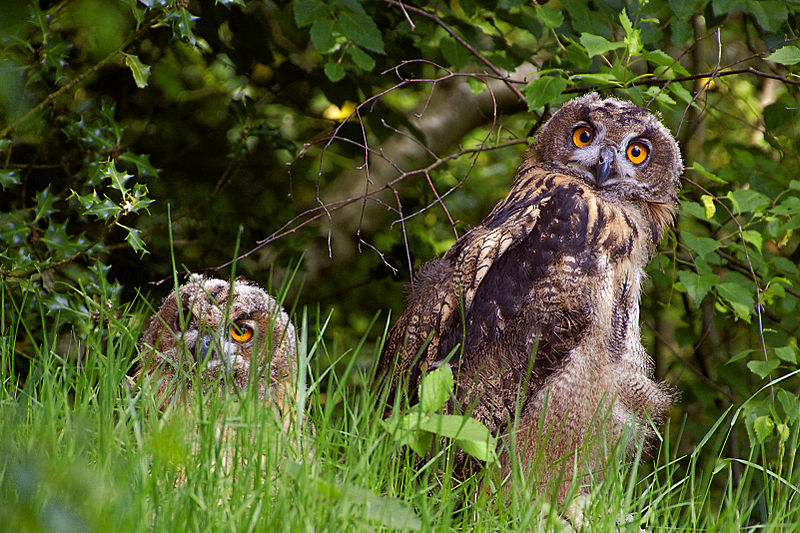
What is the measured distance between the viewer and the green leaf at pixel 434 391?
2010 mm

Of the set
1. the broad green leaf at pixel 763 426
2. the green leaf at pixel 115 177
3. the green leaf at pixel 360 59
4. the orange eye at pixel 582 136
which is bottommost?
the broad green leaf at pixel 763 426

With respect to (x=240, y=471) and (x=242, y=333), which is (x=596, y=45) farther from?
(x=240, y=471)

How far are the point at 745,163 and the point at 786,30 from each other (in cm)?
96

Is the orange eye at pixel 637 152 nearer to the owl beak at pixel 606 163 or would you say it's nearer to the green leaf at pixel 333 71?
the owl beak at pixel 606 163

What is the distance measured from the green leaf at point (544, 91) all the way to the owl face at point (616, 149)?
0.94 feet

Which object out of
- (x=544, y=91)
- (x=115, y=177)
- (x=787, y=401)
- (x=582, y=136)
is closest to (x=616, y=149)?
(x=582, y=136)

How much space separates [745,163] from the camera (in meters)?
4.02

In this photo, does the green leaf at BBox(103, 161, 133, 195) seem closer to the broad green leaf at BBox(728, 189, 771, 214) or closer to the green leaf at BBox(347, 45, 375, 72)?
the green leaf at BBox(347, 45, 375, 72)

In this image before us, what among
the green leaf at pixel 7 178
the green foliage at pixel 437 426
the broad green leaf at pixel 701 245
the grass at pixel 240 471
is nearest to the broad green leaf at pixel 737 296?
the broad green leaf at pixel 701 245

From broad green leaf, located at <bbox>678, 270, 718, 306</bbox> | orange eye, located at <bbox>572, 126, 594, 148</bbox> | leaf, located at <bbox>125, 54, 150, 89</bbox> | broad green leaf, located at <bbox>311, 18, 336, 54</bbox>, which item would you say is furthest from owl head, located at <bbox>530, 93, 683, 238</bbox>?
leaf, located at <bbox>125, 54, 150, 89</bbox>

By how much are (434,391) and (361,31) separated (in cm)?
142

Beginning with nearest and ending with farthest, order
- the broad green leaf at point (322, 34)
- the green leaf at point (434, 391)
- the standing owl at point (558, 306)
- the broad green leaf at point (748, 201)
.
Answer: the green leaf at point (434, 391) < the standing owl at point (558, 306) < the broad green leaf at point (322, 34) < the broad green leaf at point (748, 201)

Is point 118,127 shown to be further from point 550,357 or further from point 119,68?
point 550,357

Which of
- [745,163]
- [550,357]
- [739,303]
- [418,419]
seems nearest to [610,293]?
[550,357]
